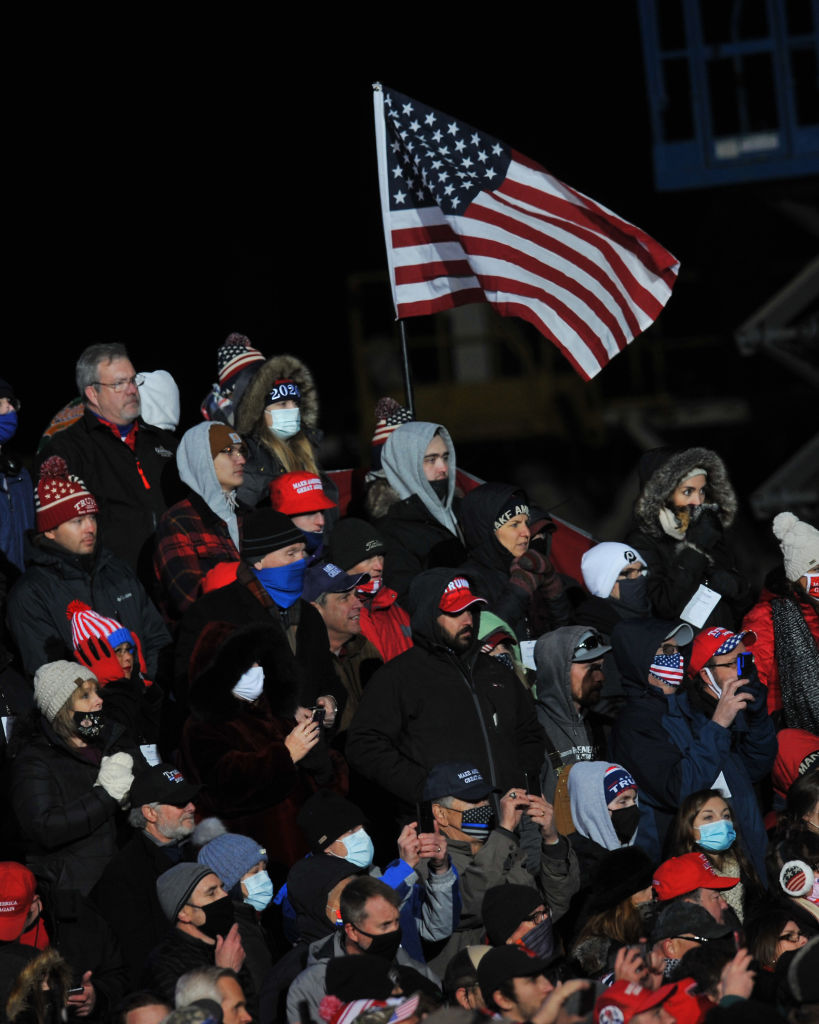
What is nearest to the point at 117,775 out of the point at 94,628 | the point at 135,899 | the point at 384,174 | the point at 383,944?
the point at 135,899

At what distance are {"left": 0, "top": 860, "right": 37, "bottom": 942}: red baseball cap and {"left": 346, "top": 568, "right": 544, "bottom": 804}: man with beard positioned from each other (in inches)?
54.1

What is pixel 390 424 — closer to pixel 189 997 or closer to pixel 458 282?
pixel 458 282

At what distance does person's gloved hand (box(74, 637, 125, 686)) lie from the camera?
7090 millimetres

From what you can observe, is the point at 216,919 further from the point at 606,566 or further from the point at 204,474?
the point at 606,566

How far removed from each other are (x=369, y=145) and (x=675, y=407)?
4350 mm

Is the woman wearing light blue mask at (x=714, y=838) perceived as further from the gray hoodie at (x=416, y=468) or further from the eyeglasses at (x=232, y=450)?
the eyeglasses at (x=232, y=450)

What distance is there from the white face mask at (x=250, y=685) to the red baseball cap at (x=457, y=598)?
846mm

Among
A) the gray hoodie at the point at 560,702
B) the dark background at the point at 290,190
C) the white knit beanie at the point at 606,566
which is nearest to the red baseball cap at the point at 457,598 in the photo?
the gray hoodie at the point at 560,702

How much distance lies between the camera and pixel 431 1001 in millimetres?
5742

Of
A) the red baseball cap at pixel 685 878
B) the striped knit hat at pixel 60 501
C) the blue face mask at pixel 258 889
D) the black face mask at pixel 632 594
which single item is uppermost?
the striped knit hat at pixel 60 501

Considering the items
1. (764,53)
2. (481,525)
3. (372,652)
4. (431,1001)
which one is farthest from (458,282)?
(764,53)

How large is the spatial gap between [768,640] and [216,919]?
3.15m

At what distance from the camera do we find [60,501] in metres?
7.45

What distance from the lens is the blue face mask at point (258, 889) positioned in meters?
6.52
